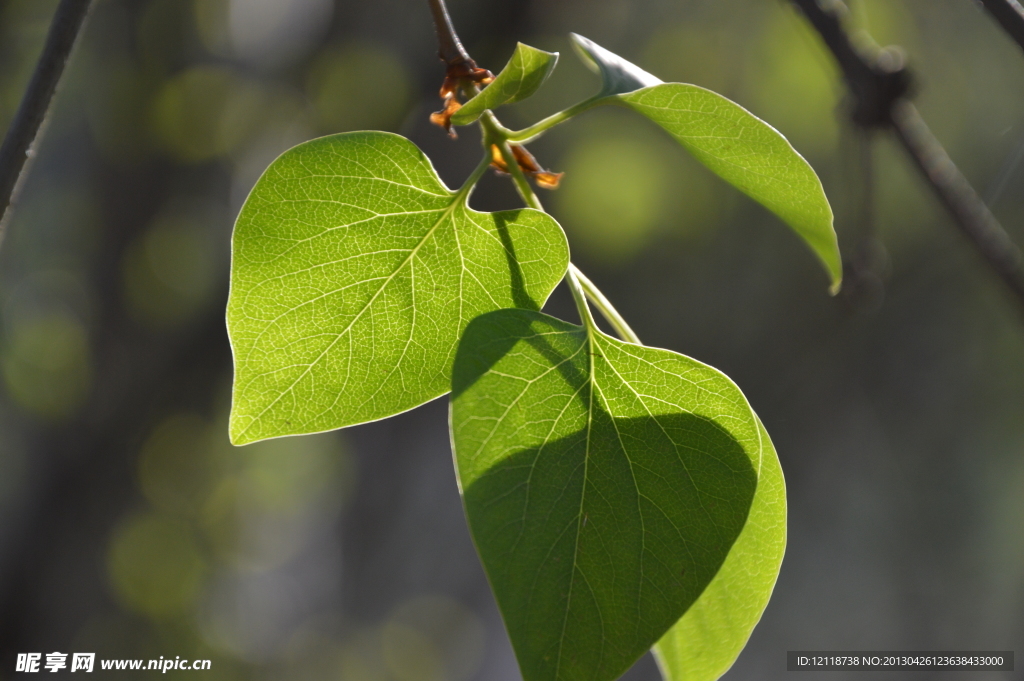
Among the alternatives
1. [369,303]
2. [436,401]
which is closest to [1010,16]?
[369,303]

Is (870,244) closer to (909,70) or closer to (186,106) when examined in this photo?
(909,70)

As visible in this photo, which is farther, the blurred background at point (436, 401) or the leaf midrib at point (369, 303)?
the blurred background at point (436, 401)

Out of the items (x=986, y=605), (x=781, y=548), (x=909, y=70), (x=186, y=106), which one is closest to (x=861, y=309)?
(x=909, y=70)

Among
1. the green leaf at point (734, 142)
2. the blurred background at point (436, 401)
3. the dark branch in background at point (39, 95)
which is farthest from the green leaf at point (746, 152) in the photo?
the blurred background at point (436, 401)

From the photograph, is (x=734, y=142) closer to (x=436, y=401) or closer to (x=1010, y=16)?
(x=1010, y=16)

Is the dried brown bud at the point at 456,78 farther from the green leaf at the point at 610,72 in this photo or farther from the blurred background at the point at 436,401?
the blurred background at the point at 436,401

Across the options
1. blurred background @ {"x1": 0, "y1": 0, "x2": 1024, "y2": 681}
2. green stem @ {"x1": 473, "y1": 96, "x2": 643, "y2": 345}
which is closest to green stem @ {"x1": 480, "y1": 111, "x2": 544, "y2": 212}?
green stem @ {"x1": 473, "y1": 96, "x2": 643, "y2": 345}
